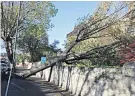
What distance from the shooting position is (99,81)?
15.9m

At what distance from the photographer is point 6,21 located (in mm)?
39562

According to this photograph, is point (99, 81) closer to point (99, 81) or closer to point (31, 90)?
point (99, 81)

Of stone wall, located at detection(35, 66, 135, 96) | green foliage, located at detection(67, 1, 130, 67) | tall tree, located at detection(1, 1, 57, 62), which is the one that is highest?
tall tree, located at detection(1, 1, 57, 62)

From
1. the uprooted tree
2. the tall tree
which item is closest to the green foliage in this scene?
the uprooted tree

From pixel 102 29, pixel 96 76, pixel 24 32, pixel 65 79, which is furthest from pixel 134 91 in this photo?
pixel 24 32

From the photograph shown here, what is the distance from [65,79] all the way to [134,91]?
549 inches

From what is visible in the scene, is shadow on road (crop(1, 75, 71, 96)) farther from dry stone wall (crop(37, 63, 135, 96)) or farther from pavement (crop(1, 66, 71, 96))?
dry stone wall (crop(37, 63, 135, 96))

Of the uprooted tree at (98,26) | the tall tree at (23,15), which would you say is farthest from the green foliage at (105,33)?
A: the tall tree at (23,15)

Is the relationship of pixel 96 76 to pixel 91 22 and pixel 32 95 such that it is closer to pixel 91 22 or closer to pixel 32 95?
pixel 32 95

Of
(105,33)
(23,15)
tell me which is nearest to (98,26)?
(105,33)

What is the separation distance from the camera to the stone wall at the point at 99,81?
12.1 m

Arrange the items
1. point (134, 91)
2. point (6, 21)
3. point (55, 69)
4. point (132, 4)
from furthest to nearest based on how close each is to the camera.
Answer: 1. point (6, 21)
2. point (55, 69)
3. point (132, 4)
4. point (134, 91)

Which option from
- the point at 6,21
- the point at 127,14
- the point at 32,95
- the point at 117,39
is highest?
the point at 6,21

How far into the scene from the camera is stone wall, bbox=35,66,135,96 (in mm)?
12086
